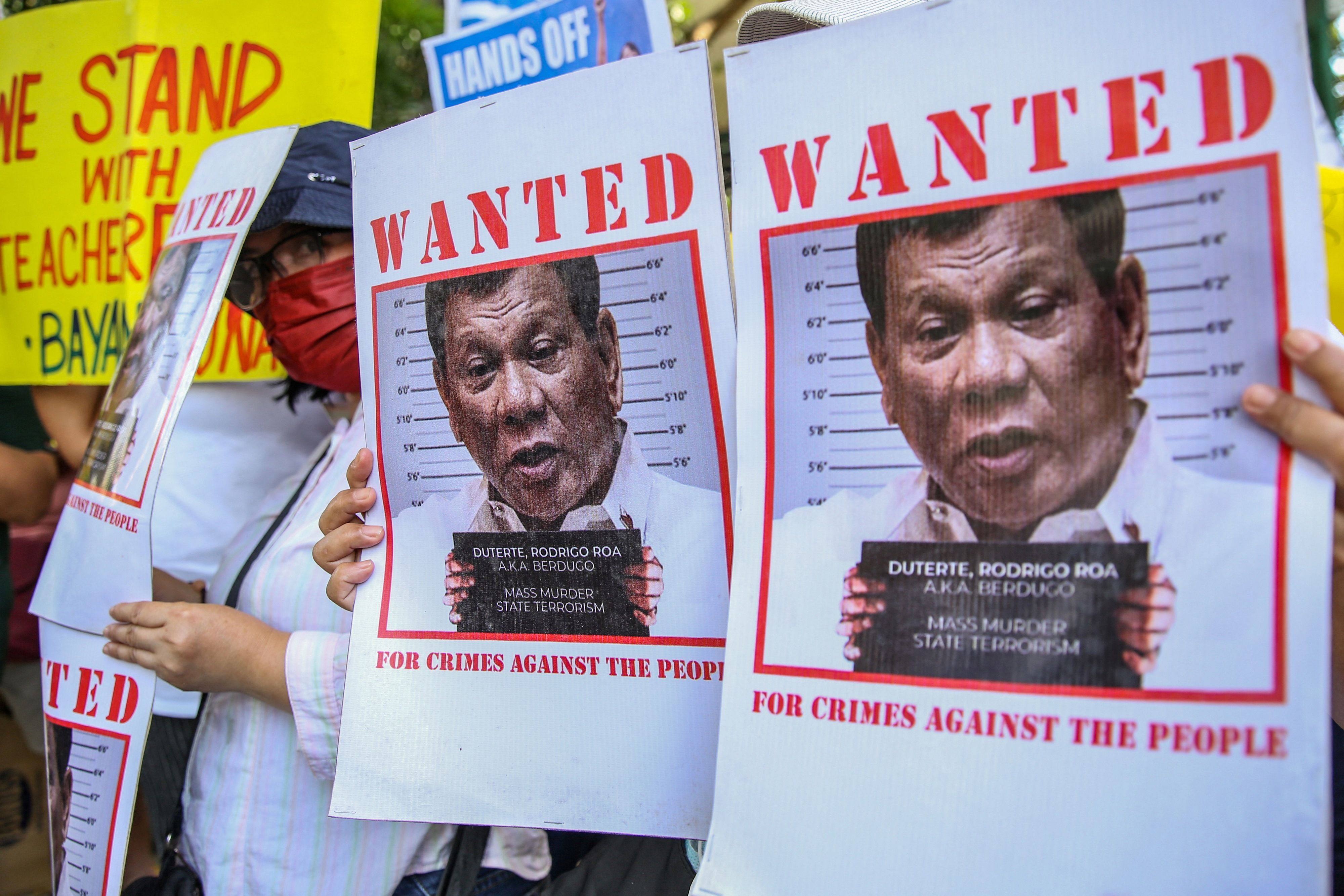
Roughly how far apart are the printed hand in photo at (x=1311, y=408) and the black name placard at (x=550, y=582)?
50cm

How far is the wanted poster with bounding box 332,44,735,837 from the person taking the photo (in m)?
0.79

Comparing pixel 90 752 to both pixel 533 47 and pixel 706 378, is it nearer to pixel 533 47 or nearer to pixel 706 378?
pixel 706 378

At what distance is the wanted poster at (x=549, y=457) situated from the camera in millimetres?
794

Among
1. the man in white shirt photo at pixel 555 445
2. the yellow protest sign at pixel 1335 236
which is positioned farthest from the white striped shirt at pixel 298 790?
the yellow protest sign at pixel 1335 236

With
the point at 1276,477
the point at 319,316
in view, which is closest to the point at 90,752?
the point at 319,316

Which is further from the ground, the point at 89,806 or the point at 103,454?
the point at 103,454

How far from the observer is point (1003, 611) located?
25.5 inches

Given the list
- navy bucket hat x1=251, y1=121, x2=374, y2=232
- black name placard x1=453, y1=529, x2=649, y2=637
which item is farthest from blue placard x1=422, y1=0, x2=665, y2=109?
black name placard x1=453, y1=529, x2=649, y2=637

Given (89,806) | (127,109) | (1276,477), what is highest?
(127,109)

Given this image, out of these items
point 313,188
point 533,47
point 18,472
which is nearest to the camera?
point 313,188

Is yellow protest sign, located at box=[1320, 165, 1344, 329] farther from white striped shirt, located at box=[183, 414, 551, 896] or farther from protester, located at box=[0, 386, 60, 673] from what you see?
protester, located at box=[0, 386, 60, 673]

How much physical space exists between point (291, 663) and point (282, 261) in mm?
639

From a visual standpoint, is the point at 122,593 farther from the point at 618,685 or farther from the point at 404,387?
the point at 618,685

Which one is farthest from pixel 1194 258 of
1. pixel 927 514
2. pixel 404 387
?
A: pixel 404 387
